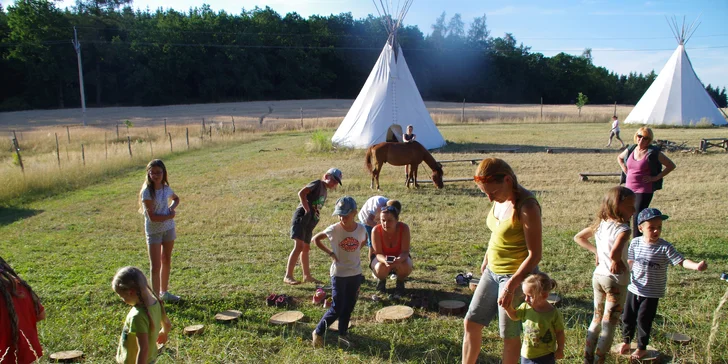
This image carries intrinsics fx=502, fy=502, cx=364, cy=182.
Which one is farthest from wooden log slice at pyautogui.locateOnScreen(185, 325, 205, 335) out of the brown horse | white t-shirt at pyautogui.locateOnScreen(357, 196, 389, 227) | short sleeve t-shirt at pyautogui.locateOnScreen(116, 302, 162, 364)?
the brown horse

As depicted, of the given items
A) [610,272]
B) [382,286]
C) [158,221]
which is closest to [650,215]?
[610,272]

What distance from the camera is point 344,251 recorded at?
4.11m

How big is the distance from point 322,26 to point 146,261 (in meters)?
65.5

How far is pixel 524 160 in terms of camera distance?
15352 mm

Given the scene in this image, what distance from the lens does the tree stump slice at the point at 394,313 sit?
14.9 ft

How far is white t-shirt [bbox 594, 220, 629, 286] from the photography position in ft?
11.4

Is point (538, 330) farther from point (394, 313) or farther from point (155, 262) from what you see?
point (155, 262)

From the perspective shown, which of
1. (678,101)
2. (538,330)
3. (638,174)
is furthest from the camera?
(678,101)

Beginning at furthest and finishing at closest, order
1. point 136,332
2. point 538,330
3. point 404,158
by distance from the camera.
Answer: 1. point 404,158
2. point 538,330
3. point 136,332

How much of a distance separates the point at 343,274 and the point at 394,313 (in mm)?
826

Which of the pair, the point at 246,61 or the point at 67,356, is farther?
the point at 246,61

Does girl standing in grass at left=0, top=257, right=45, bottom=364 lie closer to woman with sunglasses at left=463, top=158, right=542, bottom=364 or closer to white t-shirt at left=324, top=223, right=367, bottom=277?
white t-shirt at left=324, top=223, right=367, bottom=277

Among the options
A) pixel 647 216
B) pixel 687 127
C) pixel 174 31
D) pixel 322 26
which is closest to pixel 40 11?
pixel 174 31

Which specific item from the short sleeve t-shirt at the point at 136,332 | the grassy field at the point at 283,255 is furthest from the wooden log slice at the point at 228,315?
the short sleeve t-shirt at the point at 136,332
